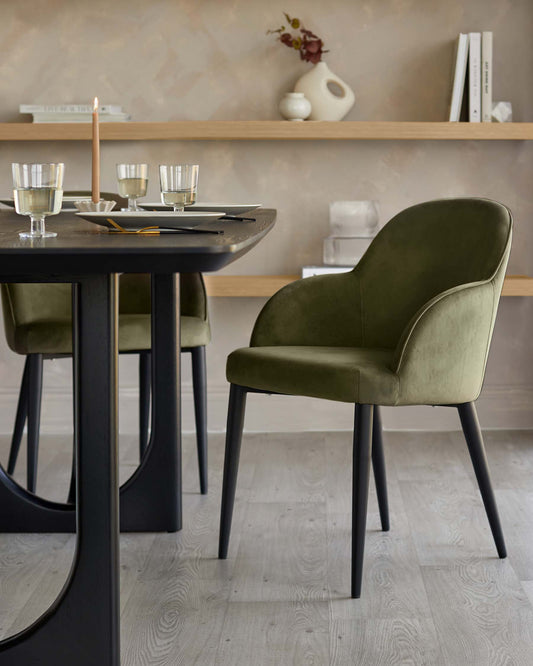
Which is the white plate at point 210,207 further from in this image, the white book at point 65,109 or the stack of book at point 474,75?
the stack of book at point 474,75

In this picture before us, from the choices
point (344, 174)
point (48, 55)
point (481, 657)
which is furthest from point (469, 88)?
point (481, 657)

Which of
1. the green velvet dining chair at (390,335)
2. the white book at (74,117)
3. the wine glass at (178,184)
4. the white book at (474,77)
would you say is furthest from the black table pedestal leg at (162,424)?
the white book at (474,77)

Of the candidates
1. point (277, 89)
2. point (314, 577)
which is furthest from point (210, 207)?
point (277, 89)

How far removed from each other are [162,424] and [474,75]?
1.80 m

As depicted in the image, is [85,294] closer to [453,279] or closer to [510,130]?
[453,279]

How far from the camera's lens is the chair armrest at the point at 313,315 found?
240 centimetres

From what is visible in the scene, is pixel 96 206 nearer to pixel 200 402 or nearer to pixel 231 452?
pixel 231 452

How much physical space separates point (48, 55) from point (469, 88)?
1.56 m

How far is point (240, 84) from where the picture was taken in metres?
3.48

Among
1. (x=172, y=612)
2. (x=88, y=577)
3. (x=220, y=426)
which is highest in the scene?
(x=88, y=577)

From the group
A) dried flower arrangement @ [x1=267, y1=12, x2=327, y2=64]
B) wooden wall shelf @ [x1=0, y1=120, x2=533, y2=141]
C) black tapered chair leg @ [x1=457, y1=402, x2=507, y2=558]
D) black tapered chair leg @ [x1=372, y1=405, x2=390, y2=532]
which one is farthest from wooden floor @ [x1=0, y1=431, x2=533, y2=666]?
dried flower arrangement @ [x1=267, y1=12, x2=327, y2=64]

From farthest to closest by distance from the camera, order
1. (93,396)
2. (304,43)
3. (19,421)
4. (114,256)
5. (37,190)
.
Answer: (304,43) → (19,421) → (37,190) → (93,396) → (114,256)

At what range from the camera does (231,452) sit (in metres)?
2.16

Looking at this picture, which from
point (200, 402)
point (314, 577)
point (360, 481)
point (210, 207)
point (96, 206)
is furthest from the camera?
point (200, 402)
